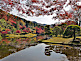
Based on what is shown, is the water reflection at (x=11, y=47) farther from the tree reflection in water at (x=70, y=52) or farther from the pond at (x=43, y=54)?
the tree reflection in water at (x=70, y=52)

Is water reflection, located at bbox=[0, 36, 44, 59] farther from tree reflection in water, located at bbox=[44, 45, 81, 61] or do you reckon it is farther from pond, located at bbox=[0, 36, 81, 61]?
tree reflection in water, located at bbox=[44, 45, 81, 61]

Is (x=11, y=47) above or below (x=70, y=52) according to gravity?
below

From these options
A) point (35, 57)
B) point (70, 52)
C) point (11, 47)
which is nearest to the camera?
point (35, 57)

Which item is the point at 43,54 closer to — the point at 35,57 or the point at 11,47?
the point at 35,57

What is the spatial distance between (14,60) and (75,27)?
15863 mm

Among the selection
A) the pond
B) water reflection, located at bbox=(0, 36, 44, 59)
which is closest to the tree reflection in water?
the pond

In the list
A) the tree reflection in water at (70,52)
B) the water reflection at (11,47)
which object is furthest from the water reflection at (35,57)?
the water reflection at (11,47)

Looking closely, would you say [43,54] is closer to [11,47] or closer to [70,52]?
[70,52]

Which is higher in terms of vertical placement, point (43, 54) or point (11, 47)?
point (43, 54)

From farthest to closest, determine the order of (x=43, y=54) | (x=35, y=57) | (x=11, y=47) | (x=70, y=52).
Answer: (x=11, y=47) < (x=70, y=52) < (x=43, y=54) < (x=35, y=57)

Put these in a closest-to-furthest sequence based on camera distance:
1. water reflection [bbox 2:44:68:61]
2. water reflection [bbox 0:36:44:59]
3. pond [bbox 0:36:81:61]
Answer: water reflection [bbox 2:44:68:61]
pond [bbox 0:36:81:61]
water reflection [bbox 0:36:44:59]

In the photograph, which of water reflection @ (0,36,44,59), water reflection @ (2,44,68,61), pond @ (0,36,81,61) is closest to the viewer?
water reflection @ (2,44,68,61)

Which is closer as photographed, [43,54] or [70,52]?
[43,54]

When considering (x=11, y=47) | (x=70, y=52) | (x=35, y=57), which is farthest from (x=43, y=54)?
(x=11, y=47)
